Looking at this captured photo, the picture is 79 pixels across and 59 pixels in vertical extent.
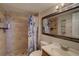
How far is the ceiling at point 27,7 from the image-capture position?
4.15 feet

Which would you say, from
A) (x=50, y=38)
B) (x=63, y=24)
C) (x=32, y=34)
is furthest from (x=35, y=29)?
(x=63, y=24)

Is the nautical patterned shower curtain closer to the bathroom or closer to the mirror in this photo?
the bathroom

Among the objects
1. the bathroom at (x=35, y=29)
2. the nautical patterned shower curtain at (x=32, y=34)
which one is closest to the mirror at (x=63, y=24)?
the bathroom at (x=35, y=29)

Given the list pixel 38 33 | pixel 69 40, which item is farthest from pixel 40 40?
pixel 69 40

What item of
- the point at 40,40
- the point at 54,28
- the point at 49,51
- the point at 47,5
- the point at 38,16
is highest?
the point at 47,5

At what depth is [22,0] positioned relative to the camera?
1274mm

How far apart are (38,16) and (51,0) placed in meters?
0.26

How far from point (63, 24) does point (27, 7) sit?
1.63ft

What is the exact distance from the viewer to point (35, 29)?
1.33 metres

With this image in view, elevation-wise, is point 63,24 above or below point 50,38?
above

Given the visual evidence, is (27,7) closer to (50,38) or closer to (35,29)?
(35,29)

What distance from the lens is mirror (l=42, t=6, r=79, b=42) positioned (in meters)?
1.19

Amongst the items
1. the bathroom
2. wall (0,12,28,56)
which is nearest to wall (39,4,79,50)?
the bathroom

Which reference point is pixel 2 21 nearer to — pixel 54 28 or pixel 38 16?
pixel 38 16
